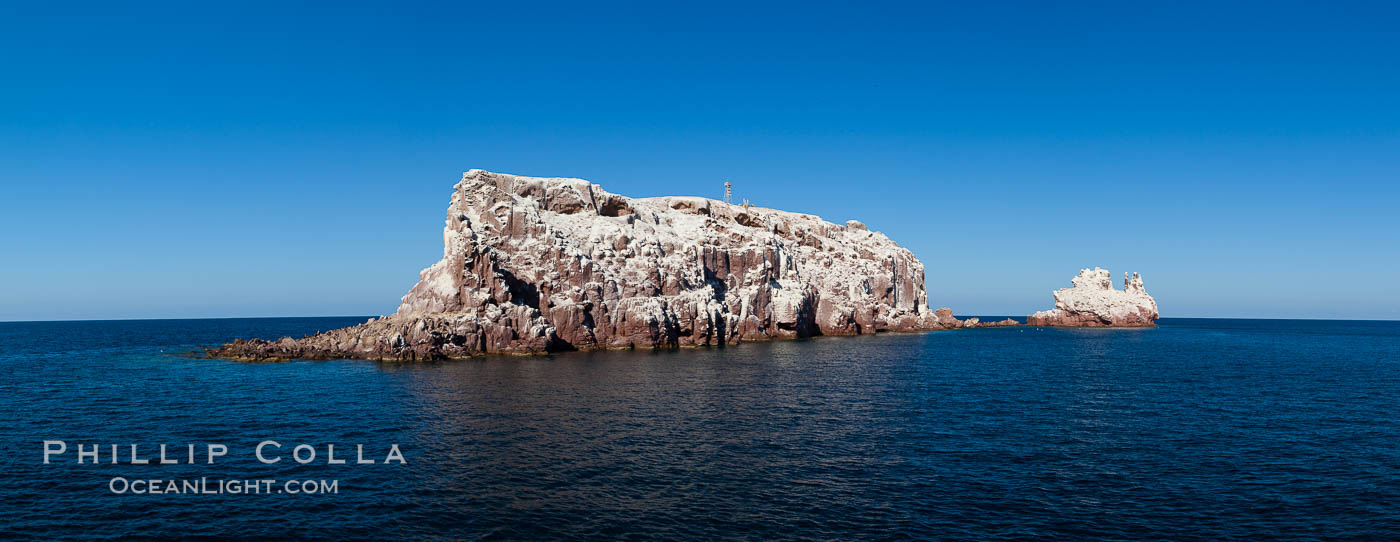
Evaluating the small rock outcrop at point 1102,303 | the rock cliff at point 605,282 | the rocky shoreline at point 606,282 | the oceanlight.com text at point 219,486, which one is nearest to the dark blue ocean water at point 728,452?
the oceanlight.com text at point 219,486

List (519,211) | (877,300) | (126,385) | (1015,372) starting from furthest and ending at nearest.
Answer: (877,300), (519,211), (1015,372), (126,385)

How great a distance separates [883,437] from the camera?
4047 centimetres

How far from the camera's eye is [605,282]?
101 m

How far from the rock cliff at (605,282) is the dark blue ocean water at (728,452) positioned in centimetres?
1763

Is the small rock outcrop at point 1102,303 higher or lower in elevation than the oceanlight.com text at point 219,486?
higher

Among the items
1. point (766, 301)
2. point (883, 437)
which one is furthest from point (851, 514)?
point (766, 301)

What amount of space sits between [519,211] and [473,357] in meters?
23.9

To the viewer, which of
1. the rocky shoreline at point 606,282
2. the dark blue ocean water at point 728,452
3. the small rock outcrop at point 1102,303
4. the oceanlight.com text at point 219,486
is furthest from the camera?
the small rock outcrop at point 1102,303

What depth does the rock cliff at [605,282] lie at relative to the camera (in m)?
88.0

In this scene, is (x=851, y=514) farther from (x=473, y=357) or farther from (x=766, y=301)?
(x=766, y=301)

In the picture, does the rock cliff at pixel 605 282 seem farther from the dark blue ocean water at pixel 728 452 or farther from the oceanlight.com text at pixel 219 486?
the oceanlight.com text at pixel 219 486

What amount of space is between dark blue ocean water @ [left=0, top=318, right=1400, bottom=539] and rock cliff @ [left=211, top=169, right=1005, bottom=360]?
17631 millimetres

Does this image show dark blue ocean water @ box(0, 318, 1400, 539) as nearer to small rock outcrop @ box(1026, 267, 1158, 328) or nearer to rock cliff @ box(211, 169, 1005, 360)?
rock cliff @ box(211, 169, 1005, 360)

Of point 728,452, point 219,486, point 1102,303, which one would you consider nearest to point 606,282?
point 728,452
